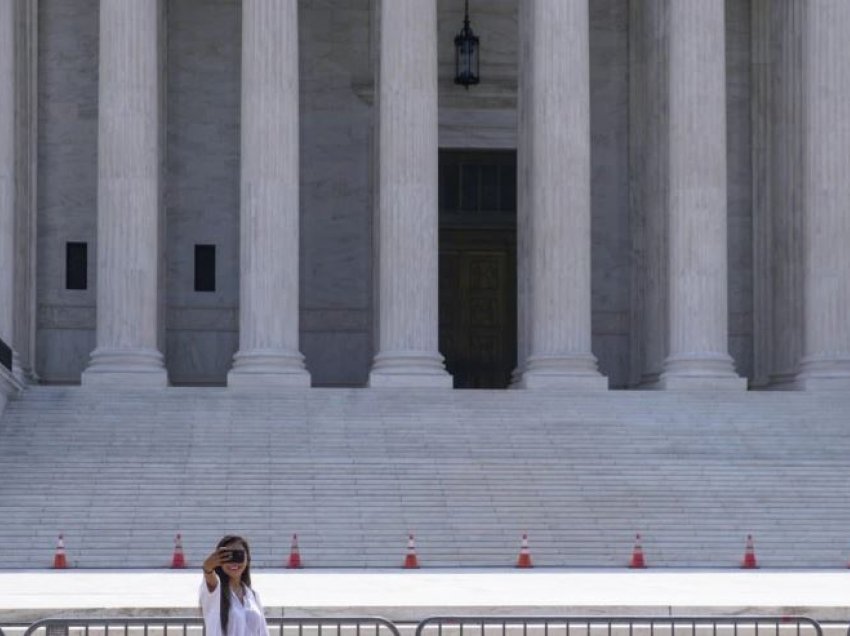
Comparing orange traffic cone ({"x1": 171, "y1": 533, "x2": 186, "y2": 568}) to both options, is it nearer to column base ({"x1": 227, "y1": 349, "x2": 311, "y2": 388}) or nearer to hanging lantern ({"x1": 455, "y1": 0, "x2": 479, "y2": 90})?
column base ({"x1": 227, "y1": 349, "x2": 311, "y2": 388})

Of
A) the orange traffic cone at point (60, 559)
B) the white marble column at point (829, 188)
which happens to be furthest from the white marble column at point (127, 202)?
the white marble column at point (829, 188)

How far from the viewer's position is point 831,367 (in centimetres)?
6156

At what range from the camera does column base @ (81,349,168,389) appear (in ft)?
193

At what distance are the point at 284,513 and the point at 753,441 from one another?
15.1m

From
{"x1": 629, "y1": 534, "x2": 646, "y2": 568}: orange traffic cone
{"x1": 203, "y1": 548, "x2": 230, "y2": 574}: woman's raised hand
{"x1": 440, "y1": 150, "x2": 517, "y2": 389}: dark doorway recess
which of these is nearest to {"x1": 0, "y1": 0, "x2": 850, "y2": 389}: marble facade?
{"x1": 440, "y1": 150, "x2": 517, "y2": 389}: dark doorway recess

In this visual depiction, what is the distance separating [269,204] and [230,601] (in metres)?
42.7

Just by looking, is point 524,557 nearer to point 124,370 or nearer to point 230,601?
point 124,370

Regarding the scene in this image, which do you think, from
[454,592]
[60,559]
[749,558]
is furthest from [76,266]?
[454,592]

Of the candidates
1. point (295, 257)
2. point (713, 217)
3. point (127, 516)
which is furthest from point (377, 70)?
point (127, 516)

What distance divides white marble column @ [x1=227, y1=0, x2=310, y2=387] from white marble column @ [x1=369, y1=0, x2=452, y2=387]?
2.83 m

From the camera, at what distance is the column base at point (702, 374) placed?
60594 millimetres

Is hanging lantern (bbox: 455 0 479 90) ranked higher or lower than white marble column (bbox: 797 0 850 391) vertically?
higher

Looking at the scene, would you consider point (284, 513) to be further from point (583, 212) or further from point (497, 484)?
point (583, 212)

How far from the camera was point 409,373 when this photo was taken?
5941 centimetres
